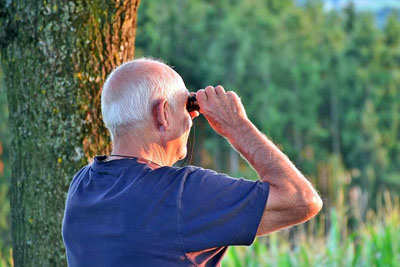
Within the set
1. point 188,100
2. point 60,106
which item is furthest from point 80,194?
point 60,106

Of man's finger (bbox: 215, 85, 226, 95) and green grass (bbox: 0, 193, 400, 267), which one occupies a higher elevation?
man's finger (bbox: 215, 85, 226, 95)

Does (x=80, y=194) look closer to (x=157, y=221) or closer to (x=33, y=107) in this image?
(x=157, y=221)

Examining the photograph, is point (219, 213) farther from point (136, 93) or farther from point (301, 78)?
point (301, 78)

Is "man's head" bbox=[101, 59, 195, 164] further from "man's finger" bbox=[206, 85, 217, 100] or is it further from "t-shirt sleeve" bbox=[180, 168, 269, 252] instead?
"t-shirt sleeve" bbox=[180, 168, 269, 252]

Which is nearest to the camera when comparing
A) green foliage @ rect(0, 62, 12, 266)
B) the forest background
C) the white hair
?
the white hair

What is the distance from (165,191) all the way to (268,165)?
1.08 feet

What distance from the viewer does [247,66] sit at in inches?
2111

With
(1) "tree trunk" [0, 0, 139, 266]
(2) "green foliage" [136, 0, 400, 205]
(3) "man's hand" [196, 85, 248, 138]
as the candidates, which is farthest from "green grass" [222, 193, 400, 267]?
(2) "green foliage" [136, 0, 400, 205]

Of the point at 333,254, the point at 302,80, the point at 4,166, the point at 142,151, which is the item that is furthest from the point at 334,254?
the point at 302,80

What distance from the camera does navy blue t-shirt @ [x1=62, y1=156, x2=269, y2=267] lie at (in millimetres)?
2064

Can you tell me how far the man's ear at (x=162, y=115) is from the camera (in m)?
2.17

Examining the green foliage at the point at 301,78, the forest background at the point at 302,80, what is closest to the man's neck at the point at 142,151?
the forest background at the point at 302,80

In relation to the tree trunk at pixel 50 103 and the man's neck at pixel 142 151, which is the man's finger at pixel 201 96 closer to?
the man's neck at pixel 142 151

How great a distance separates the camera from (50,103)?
3.38 m
